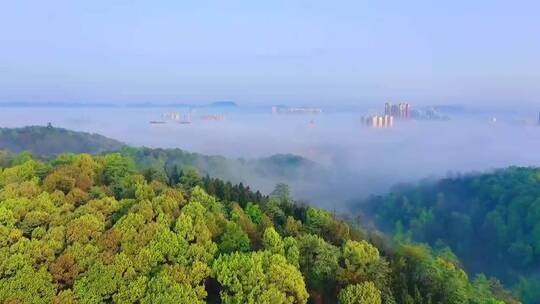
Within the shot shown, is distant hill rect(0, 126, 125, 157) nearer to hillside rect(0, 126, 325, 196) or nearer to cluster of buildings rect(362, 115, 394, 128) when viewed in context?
hillside rect(0, 126, 325, 196)

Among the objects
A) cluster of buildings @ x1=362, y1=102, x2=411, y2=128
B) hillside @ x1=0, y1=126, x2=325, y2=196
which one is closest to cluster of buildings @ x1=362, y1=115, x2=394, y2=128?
cluster of buildings @ x1=362, y1=102, x2=411, y2=128

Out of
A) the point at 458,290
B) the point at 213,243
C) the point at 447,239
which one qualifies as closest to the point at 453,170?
the point at 447,239

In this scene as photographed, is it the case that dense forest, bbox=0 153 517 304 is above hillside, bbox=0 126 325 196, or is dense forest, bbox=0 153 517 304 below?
above

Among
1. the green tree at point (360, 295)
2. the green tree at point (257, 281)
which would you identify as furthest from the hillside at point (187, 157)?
the green tree at point (360, 295)

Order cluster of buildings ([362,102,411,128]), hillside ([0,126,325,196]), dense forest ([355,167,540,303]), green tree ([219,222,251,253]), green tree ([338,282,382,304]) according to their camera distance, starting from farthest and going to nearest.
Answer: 1. cluster of buildings ([362,102,411,128])
2. hillside ([0,126,325,196])
3. dense forest ([355,167,540,303])
4. green tree ([219,222,251,253])
5. green tree ([338,282,382,304])

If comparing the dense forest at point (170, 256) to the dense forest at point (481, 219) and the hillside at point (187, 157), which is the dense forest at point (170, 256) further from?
the hillside at point (187, 157)

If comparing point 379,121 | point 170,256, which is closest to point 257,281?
point 170,256

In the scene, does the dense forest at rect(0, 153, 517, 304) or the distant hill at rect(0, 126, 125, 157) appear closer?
Result: the dense forest at rect(0, 153, 517, 304)
